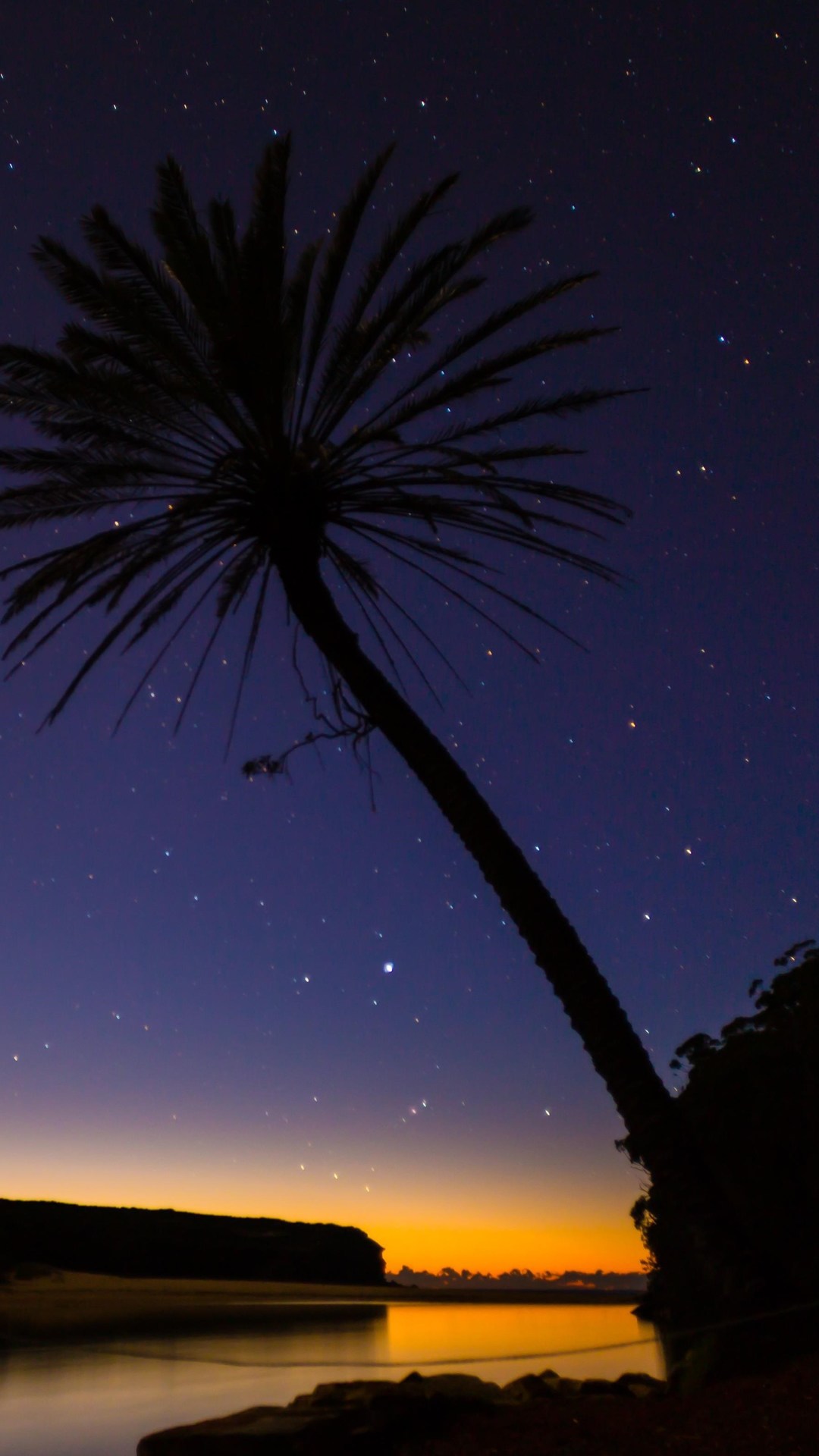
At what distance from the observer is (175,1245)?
127 ft

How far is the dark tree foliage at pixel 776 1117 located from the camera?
56.4 ft

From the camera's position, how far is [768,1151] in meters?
18.1

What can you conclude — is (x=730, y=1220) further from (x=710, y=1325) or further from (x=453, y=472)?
(x=453, y=472)

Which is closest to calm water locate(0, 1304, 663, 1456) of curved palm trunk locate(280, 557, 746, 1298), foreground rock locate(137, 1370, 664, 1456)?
foreground rock locate(137, 1370, 664, 1456)

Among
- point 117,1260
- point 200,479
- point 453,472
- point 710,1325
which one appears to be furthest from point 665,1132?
point 117,1260

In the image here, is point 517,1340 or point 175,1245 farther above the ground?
point 175,1245

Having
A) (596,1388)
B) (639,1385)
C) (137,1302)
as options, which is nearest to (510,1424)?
(596,1388)

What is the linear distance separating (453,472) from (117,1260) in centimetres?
3553

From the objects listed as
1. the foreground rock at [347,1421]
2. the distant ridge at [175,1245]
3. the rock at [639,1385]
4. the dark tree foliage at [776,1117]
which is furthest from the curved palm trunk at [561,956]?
the distant ridge at [175,1245]

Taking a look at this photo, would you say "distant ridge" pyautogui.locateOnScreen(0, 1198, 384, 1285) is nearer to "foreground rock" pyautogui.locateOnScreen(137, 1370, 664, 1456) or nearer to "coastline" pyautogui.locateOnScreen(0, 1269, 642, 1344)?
"coastline" pyautogui.locateOnScreen(0, 1269, 642, 1344)

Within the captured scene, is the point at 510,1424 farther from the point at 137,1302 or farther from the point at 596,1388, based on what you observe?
the point at 137,1302

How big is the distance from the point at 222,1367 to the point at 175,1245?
100 ft

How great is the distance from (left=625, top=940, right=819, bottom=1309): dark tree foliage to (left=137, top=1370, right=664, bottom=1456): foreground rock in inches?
447

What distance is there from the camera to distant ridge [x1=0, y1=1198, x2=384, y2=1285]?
108ft
